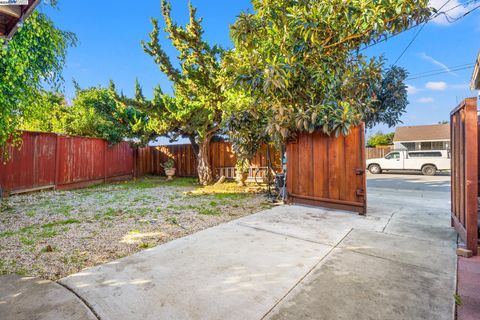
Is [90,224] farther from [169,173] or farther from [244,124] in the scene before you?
[169,173]

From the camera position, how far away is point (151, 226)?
3977 millimetres

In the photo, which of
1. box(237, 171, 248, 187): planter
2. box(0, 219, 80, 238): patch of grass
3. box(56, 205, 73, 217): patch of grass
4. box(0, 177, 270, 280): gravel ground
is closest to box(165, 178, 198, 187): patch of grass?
box(237, 171, 248, 187): planter

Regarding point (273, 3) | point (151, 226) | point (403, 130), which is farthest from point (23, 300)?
point (403, 130)

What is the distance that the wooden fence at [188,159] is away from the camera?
971 centimetres

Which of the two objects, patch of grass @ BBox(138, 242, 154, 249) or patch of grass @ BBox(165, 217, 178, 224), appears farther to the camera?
patch of grass @ BBox(165, 217, 178, 224)

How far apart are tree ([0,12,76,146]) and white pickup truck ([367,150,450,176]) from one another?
51.5ft

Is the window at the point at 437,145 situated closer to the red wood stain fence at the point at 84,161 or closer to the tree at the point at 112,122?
the red wood stain fence at the point at 84,161

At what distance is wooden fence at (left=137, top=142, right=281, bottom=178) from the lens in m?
9.71

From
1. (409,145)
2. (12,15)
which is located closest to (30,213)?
(12,15)

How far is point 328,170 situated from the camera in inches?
195

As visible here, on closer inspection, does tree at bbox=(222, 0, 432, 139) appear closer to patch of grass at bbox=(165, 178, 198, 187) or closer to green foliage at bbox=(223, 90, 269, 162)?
green foliage at bbox=(223, 90, 269, 162)

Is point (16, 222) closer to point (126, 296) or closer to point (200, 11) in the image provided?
point (126, 296)

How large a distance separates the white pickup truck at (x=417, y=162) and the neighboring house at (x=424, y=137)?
36.7ft

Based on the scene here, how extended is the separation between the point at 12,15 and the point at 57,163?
729 cm
